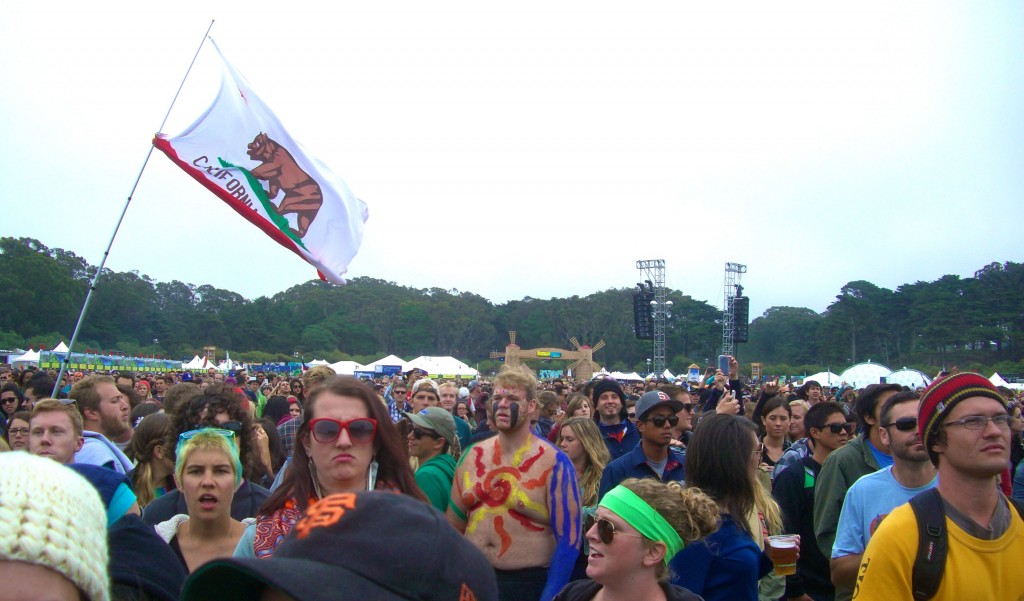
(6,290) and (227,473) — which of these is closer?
(227,473)

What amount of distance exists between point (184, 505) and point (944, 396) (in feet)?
10.8

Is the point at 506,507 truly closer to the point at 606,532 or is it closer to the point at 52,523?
the point at 606,532

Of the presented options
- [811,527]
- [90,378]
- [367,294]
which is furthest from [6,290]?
[811,527]

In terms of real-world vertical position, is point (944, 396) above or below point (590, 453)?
above

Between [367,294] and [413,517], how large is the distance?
99.7m

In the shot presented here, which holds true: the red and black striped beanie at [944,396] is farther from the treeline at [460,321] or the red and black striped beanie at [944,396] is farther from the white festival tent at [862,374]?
the treeline at [460,321]

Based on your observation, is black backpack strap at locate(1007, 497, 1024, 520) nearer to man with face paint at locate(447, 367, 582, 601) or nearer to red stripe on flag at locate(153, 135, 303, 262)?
man with face paint at locate(447, 367, 582, 601)

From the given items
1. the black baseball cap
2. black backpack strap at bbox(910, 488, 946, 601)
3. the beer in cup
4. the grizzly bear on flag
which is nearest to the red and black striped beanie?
black backpack strap at bbox(910, 488, 946, 601)

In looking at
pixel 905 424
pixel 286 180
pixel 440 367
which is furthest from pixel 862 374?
pixel 905 424

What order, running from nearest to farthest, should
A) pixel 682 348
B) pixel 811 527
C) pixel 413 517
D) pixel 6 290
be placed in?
pixel 413 517 → pixel 811 527 → pixel 6 290 → pixel 682 348

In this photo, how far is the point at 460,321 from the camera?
93062mm

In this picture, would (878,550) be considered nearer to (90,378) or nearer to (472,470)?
(472,470)

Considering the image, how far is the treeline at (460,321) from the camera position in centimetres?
5825

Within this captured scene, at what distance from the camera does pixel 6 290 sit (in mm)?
52125
